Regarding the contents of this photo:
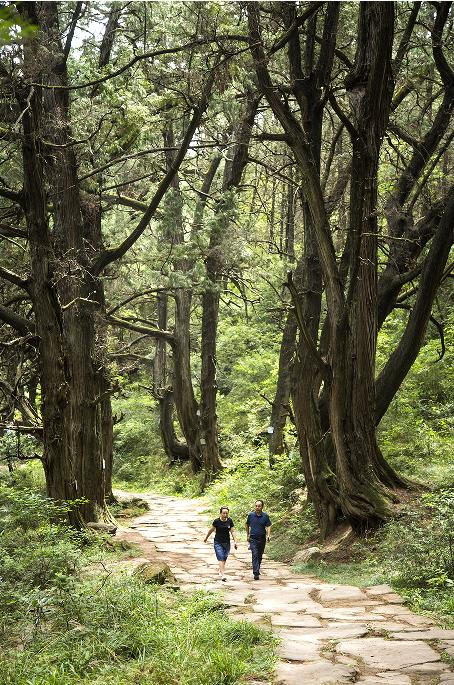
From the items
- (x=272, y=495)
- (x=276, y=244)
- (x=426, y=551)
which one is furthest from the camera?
(x=272, y=495)

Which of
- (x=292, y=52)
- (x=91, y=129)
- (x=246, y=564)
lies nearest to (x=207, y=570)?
(x=246, y=564)

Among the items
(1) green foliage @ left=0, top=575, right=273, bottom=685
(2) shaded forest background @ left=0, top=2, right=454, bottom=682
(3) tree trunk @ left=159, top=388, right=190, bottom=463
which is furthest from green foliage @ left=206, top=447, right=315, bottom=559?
(1) green foliage @ left=0, top=575, right=273, bottom=685

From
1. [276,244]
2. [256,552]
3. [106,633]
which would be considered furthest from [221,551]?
[276,244]

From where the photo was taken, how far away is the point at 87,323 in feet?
41.9

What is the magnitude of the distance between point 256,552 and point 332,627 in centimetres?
345

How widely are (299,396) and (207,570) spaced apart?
3.27m

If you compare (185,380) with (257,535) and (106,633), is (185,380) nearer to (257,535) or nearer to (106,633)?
(257,535)

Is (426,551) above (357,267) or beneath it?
beneath

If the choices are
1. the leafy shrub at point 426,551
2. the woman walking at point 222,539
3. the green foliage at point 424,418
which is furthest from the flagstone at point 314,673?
the green foliage at point 424,418

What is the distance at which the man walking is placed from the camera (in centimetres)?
990

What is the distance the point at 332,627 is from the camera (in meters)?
6.57

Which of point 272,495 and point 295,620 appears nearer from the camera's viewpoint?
point 295,620

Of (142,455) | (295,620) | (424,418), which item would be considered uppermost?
(424,418)

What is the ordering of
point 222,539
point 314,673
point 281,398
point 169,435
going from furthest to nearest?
point 169,435
point 281,398
point 222,539
point 314,673
